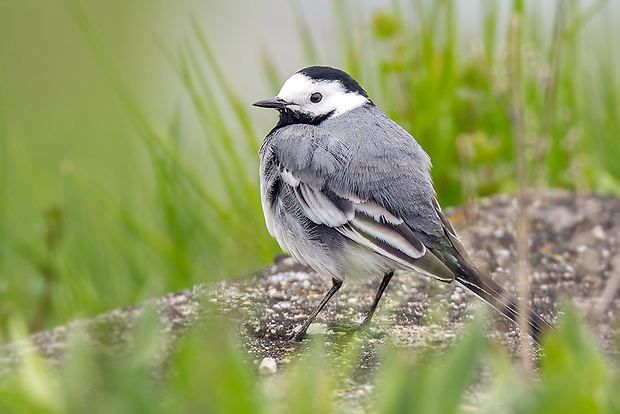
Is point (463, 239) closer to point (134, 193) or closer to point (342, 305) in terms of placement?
point (342, 305)

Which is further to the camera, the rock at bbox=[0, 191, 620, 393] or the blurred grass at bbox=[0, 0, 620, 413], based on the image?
the blurred grass at bbox=[0, 0, 620, 413]

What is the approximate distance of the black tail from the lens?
2.53 metres

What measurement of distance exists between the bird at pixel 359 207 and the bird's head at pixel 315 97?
0.11 m

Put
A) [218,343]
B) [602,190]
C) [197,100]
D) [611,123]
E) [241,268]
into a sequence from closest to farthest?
[218,343] < [241,268] < [197,100] < [602,190] < [611,123]

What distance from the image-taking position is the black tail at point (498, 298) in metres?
2.53

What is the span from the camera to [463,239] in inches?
163

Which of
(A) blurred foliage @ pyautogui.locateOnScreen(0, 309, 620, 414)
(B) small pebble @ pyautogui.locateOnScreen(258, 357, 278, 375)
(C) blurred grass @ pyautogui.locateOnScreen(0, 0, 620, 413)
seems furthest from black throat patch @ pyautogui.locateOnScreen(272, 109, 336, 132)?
(A) blurred foliage @ pyautogui.locateOnScreen(0, 309, 620, 414)

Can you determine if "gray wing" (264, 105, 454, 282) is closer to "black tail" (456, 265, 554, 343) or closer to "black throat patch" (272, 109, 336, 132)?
"black tail" (456, 265, 554, 343)

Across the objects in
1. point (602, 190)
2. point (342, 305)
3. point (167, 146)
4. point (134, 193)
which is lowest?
point (602, 190)

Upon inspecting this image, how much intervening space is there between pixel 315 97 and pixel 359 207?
2.51 feet

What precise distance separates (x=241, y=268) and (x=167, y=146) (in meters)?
2.41

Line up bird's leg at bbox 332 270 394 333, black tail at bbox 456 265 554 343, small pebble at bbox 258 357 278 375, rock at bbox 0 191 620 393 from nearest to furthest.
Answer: small pebble at bbox 258 357 278 375 < black tail at bbox 456 265 554 343 < rock at bbox 0 191 620 393 < bird's leg at bbox 332 270 394 333

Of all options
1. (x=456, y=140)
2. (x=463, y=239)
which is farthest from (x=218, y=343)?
(x=456, y=140)

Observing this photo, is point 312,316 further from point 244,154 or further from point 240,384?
point 244,154
